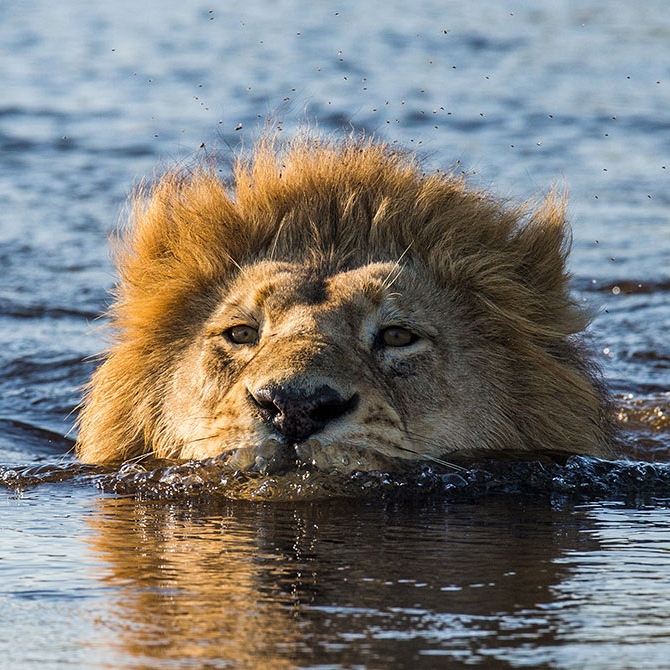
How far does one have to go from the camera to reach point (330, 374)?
16.5 feet

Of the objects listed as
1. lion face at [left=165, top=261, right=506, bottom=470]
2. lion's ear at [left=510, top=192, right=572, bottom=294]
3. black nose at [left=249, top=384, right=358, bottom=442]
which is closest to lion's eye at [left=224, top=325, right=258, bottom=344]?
lion face at [left=165, top=261, right=506, bottom=470]

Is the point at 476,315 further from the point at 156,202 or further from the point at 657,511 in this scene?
the point at 156,202

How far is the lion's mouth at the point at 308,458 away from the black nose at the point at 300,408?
0.05 meters

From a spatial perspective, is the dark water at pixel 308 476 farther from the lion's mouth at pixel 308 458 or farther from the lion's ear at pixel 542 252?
the lion's ear at pixel 542 252

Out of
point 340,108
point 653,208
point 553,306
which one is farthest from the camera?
point 340,108

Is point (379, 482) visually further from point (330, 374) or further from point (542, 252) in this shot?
point (542, 252)

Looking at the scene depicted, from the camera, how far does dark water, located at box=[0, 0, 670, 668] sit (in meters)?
3.80

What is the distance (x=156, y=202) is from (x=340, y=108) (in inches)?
357

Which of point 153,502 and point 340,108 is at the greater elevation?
point 340,108

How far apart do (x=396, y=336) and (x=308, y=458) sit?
75cm

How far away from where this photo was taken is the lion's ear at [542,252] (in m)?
6.08

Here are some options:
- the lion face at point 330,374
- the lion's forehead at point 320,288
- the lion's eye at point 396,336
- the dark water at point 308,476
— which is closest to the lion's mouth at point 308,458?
the lion face at point 330,374

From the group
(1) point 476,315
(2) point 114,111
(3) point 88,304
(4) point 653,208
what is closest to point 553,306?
(1) point 476,315

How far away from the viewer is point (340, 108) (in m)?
15.2
